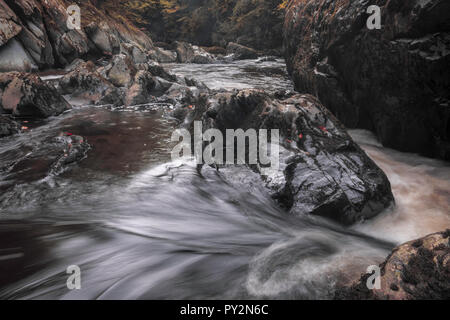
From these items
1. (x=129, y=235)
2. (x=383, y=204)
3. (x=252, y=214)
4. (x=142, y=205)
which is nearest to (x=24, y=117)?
(x=142, y=205)

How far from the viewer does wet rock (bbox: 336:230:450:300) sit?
1.54 meters

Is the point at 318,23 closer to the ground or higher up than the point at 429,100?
higher up

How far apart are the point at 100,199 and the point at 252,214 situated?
226 cm

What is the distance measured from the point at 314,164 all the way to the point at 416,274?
2463 millimetres

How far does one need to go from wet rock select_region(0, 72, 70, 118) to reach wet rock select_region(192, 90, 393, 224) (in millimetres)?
6165

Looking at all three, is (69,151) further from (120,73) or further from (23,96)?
(120,73)

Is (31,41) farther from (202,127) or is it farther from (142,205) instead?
(142,205)

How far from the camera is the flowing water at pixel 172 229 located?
2.31m

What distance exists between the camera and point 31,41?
12.6 metres

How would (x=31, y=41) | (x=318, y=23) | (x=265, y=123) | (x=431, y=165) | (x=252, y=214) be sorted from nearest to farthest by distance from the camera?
(x=252, y=214)
(x=265, y=123)
(x=431, y=165)
(x=318, y=23)
(x=31, y=41)

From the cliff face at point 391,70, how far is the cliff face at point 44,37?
13014mm

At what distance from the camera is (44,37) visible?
1370cm

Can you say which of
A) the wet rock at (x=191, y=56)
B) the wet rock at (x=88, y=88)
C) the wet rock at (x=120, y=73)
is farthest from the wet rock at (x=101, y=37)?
the wet rock at (x=191, y=56)

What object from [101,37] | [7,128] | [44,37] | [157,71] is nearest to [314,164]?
[7,128]
